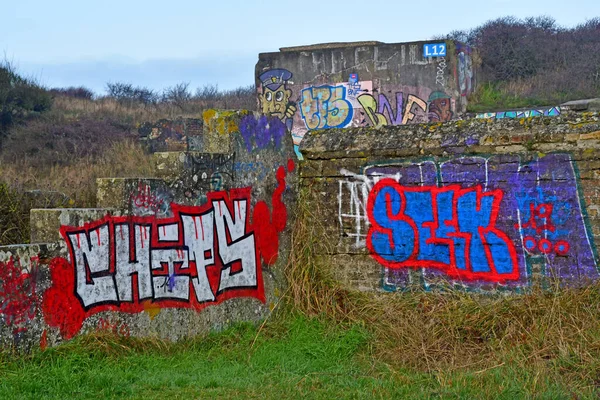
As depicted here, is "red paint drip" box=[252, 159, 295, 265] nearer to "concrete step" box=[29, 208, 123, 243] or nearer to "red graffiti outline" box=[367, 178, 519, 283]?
"red graffiti outline" box=[367, 178, 519, 283]

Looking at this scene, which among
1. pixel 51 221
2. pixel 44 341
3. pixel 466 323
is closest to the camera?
pixel 44 341

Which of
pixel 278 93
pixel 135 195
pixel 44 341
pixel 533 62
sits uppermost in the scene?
pixel 533 62

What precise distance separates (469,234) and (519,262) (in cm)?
56

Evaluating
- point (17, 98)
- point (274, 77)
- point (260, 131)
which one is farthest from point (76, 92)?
point (260, 131)

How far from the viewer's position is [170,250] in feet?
23.0

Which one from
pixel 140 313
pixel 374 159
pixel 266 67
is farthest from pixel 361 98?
pixel 140 313

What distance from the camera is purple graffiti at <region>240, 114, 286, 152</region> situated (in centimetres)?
780

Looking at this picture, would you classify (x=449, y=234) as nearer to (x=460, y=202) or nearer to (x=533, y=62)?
(x=460, y=202)

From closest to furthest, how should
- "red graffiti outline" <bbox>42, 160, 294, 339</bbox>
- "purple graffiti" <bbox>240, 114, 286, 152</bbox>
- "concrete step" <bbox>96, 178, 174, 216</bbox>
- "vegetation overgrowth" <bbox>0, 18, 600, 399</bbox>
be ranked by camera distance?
1. "vegetation overgrowth" <bbox>0, 18, 600, 399</bbox>
2. "red graffiti outline" <bbox>42, 160, 294, 339</bbox>
3. "concrete step" <bbox>96, 178, 174, 216</bbox>
4. "purple graffiti" <bbox>240, 114, 286, 152</bbox>

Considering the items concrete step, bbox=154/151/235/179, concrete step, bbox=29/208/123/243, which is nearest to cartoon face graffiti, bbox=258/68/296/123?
concrete step, bbox=154/151/235/179

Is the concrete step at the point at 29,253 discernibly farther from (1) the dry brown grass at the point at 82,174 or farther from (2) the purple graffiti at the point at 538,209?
(2) the purple graffiti at the point at 538,209

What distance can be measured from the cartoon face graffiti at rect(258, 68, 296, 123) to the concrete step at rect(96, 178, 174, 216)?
43.3ft

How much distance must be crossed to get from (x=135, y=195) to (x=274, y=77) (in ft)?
45.4

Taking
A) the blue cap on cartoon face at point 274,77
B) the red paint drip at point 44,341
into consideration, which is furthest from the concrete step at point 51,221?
the blue cap on cartoon face at point 274,77
